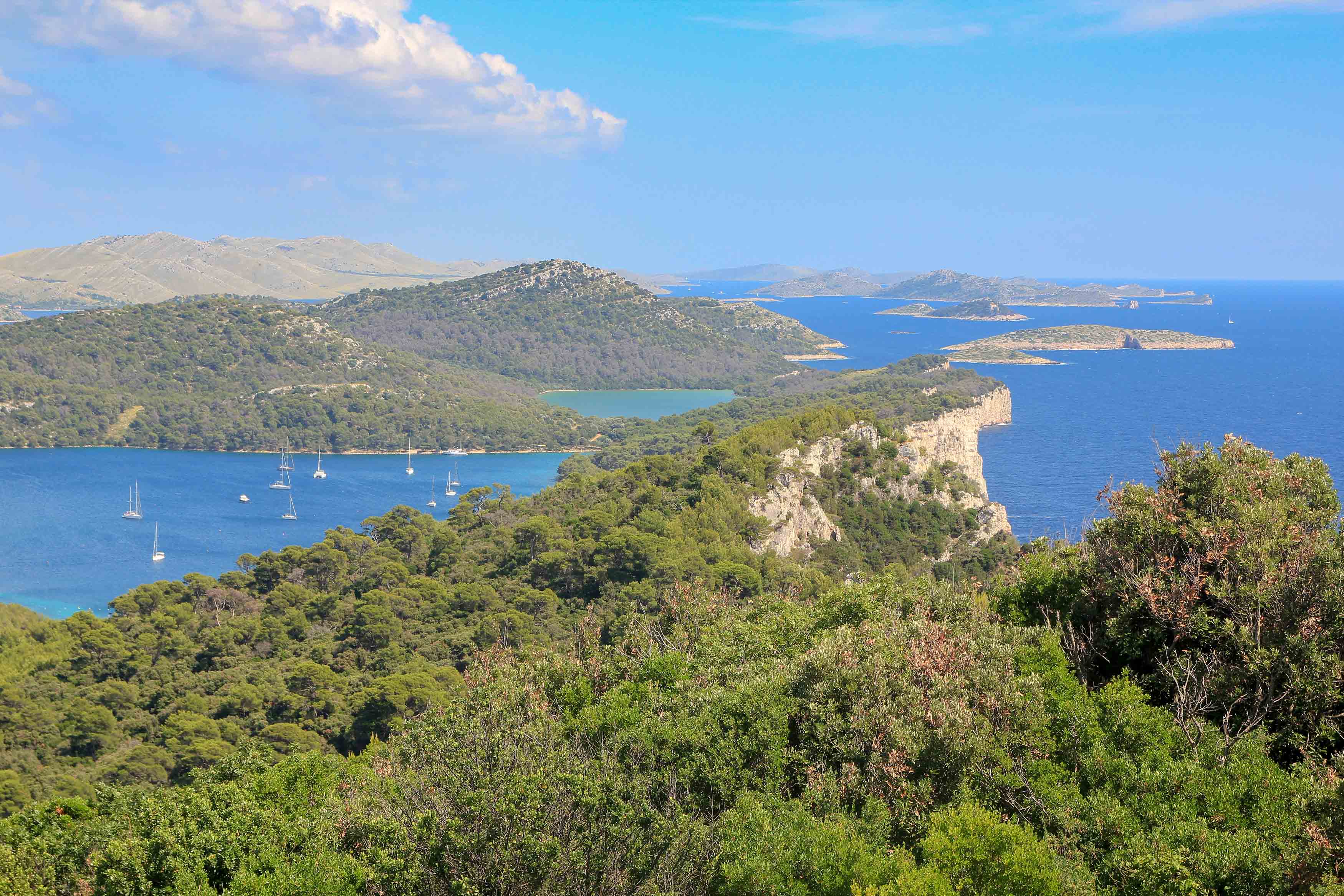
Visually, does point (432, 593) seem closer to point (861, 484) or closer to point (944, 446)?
point (861, 484)

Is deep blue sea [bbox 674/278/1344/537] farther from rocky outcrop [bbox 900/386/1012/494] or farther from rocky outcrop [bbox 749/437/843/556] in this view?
rocky outcrop [bbox 749/437/843/556]

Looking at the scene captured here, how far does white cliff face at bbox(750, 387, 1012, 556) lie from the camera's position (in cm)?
4731

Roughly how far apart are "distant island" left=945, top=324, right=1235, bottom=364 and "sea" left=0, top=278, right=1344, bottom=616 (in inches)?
1073

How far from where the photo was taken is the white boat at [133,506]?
280 ft

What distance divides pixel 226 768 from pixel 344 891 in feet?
22.2

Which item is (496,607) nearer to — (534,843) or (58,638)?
(58,638)

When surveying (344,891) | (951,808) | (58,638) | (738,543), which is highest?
(951,808)

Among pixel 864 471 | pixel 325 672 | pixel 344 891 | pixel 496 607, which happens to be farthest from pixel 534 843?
pixel 864 471

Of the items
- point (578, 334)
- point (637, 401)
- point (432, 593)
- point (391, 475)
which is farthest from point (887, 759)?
point (578, 334)

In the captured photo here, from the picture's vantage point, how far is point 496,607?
42.4m

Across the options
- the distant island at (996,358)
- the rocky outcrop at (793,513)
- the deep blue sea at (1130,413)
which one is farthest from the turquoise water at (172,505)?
the distant island at (996,358)

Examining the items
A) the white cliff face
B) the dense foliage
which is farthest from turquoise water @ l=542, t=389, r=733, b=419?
the dense foliage

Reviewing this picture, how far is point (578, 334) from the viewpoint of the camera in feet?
588

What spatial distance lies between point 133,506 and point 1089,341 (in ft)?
495
